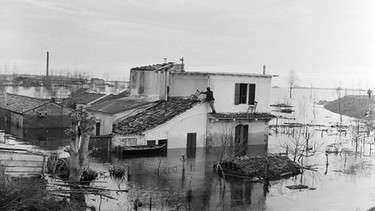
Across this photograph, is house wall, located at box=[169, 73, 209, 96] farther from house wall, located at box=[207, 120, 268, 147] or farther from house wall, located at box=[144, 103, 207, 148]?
house wall, located at box=[207, 120, 268, 147]

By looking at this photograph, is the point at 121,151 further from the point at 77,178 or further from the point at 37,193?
the point at 37,193

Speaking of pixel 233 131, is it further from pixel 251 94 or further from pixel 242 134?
pixel 251 94

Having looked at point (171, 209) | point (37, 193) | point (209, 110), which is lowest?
point (171, 209)

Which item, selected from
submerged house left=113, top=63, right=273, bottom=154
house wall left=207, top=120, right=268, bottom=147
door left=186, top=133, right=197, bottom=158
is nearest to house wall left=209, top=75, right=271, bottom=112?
submerged house left=113, top=63, right=273, bottom=154

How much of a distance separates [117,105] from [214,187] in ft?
48.0

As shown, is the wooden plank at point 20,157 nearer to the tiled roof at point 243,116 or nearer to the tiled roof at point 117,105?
the tiled roof at point 117,105

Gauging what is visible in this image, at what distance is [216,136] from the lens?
30.0 meters

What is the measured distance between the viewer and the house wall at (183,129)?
90.9 feet

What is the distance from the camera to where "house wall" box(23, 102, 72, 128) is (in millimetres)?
34531

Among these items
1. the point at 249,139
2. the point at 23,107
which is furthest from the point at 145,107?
the point at 23,107

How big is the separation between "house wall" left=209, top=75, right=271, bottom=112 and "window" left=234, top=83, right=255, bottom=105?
0.77ft

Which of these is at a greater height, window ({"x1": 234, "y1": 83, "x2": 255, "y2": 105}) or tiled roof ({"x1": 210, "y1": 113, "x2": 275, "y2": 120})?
window ({"x1": 234, "y1": 83, "x2": 255, "y2": 105})

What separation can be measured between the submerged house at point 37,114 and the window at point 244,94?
45.8ft

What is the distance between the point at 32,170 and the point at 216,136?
14.6 m
